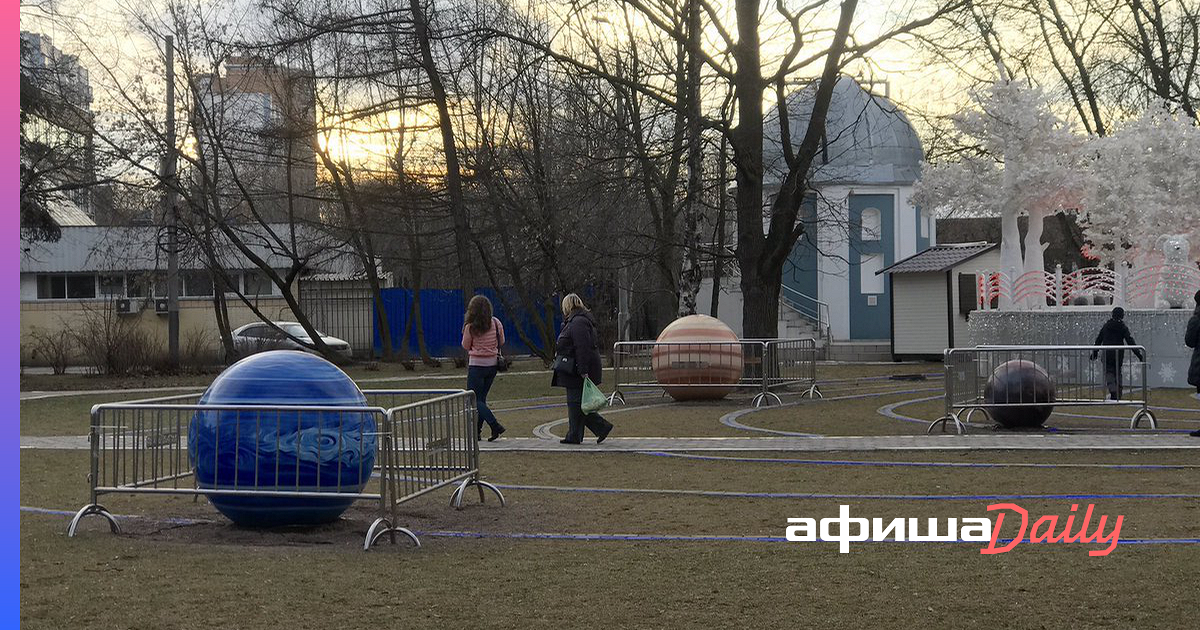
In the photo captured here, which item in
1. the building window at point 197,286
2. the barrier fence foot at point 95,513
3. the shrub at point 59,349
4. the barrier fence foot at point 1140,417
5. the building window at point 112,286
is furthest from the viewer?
the building window at point 112,286

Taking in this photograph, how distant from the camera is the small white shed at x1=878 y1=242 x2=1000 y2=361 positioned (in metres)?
40.1

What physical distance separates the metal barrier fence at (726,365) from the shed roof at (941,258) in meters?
17.5

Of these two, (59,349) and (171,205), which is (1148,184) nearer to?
(171,205)

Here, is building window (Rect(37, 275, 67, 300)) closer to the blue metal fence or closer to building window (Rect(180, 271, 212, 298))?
building window (Rect(180, 271, 212, 298))

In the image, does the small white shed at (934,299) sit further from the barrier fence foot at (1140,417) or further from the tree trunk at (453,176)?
the barrier fence foot at (1140,417)

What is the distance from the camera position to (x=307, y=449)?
31.2 ft

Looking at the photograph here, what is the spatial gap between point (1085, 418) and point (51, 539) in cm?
1482

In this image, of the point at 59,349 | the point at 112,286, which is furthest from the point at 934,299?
the point at 112,286

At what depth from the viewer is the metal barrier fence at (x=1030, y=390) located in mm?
17516

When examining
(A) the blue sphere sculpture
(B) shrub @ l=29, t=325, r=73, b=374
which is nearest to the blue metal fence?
(B) shrub @ l=29, t=325, r=73, b=374

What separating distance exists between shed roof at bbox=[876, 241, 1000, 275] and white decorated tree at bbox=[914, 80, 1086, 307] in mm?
9398

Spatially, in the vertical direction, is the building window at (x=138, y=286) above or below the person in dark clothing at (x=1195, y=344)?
above

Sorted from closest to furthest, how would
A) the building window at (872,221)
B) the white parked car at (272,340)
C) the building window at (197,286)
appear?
the white parked car at (272,340) → the building window at (197,286) → the building window at (872,221)

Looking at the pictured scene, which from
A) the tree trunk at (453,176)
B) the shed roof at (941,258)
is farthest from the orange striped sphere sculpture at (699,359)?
the shed roof at (941,258)
